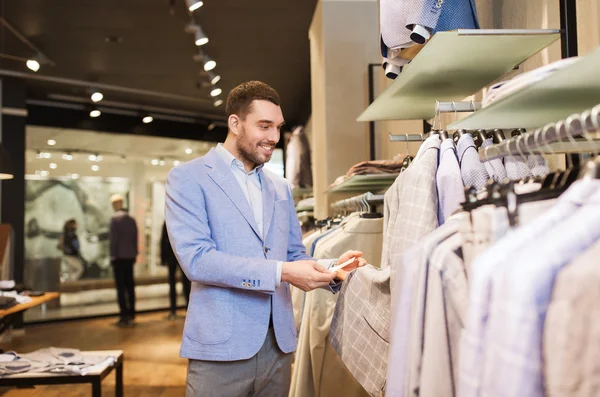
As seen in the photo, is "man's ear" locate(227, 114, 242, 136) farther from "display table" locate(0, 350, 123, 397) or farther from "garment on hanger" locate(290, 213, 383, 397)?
"display table" locate(0, 350, 123, 397)

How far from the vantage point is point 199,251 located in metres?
2.10

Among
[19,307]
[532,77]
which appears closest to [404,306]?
[532,77]

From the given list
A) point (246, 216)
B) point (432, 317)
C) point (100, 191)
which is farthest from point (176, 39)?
point (432, 317)

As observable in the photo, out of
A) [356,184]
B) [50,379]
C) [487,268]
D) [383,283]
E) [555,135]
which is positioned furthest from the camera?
[50,379]

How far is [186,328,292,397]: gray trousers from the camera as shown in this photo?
2139mm

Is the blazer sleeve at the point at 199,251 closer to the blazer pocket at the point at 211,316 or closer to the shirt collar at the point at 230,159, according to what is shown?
the blazer pocket at the point at 211,316

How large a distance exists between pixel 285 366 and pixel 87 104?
9.01m

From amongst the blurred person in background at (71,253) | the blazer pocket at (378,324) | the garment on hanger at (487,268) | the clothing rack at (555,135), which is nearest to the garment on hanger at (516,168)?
the clothing rack at (555,135)

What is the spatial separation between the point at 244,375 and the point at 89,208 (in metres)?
9.13

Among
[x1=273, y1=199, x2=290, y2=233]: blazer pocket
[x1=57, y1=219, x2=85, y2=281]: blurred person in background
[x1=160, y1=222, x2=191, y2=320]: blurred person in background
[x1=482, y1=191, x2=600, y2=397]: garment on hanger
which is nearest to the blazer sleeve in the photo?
[x1=273, y1=199, x2=290, y2=233]: blazer pocket

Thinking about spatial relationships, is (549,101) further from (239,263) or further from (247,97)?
(247,97)

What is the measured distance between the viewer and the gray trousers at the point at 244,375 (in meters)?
2.14

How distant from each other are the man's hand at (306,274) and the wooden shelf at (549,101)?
0.67 meters

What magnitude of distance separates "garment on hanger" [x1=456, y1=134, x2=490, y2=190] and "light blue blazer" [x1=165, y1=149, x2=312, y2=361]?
0.69 m
